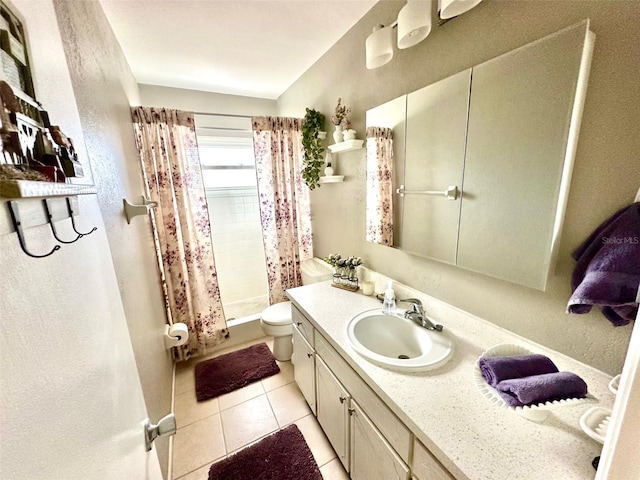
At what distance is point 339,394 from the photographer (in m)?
1.20

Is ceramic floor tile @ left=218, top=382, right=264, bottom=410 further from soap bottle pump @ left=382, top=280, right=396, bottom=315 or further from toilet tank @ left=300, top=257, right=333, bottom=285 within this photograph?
soap bottle pump @ left=382, top=280, right=396, bottom=315

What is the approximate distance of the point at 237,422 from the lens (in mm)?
1677

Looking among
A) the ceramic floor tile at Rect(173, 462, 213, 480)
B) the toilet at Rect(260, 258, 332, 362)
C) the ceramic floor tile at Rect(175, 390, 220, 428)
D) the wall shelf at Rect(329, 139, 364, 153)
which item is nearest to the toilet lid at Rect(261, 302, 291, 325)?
the toilet at Rect(260, 258, 332, 362)

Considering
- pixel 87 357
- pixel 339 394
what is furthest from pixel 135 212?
pixel 339 394

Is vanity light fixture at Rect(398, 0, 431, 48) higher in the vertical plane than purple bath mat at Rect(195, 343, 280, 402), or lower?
higher

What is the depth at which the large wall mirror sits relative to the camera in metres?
0.79

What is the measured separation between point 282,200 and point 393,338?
5.31ft

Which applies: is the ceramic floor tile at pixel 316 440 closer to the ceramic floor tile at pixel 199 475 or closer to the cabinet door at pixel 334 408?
the cabinet door at pixel 334 408

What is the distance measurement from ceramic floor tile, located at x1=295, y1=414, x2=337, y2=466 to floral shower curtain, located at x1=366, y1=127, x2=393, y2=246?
1.25 m

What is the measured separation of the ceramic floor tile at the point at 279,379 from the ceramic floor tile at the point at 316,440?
0.36 meters

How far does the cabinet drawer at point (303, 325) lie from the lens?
1440 millimetres

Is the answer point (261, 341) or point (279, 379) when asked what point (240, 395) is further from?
point (261, 341)

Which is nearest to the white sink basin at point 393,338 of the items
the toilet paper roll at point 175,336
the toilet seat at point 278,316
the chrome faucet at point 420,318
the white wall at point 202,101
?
the chrome faucet at point 420,318

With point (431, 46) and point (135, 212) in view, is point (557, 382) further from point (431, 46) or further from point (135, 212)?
point (135, 212)
